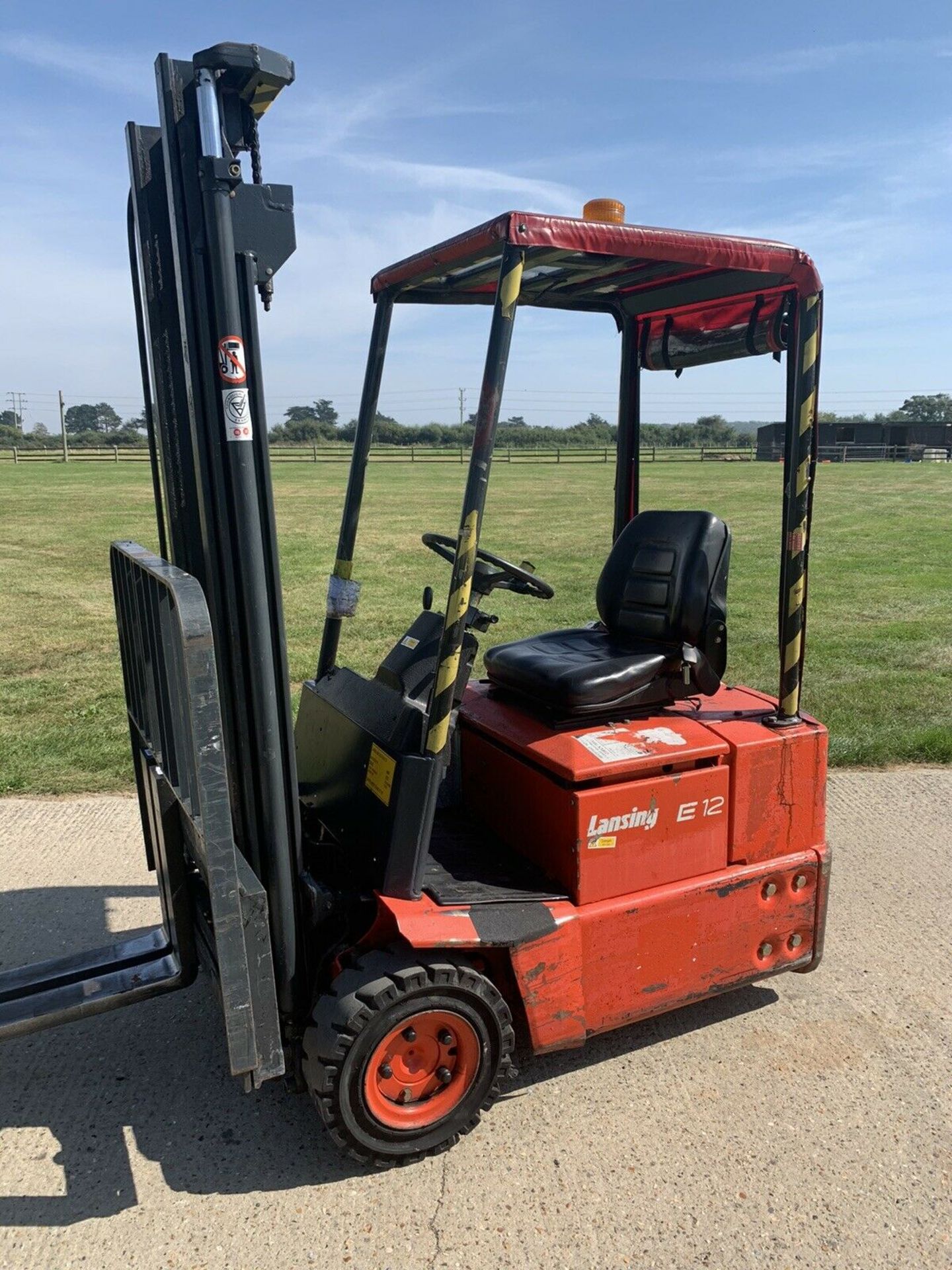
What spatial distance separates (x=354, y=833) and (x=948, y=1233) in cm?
201

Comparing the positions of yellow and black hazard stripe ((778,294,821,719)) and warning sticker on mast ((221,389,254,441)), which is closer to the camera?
warning sticker on mast ((221,389,254,441))

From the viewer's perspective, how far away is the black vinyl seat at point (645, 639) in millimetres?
3420

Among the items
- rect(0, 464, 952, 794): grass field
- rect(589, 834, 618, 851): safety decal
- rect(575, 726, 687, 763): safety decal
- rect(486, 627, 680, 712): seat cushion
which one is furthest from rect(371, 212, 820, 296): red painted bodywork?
rect(0, 464, 952, 794): grass field

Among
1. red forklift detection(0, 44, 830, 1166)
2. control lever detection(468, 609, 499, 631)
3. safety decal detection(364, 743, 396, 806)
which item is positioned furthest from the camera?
control lever detection(468, 609, 499, 631)

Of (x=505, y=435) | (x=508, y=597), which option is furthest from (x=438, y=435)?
(x=508, y=597)

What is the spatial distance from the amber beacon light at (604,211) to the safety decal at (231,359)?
1.12 meters

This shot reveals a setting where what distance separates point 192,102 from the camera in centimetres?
257

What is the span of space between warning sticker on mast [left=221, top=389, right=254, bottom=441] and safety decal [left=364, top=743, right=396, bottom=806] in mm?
1046

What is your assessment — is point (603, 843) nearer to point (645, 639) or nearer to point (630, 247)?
point (645, 639)

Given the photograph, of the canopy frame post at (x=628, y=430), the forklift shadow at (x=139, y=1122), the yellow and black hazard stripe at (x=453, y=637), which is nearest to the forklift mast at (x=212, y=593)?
the forklift shadow at (x=139, y=1122)

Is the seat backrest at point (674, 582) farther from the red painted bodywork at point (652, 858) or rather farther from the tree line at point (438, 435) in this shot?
the tree line at point (438, 435)

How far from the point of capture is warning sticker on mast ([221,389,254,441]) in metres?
2.63

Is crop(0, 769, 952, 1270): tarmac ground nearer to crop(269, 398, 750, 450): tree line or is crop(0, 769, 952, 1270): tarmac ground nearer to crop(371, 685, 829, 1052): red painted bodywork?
crop(371, 685, 829, 1052): red painted bodywork

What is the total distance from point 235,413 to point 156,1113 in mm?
2177
